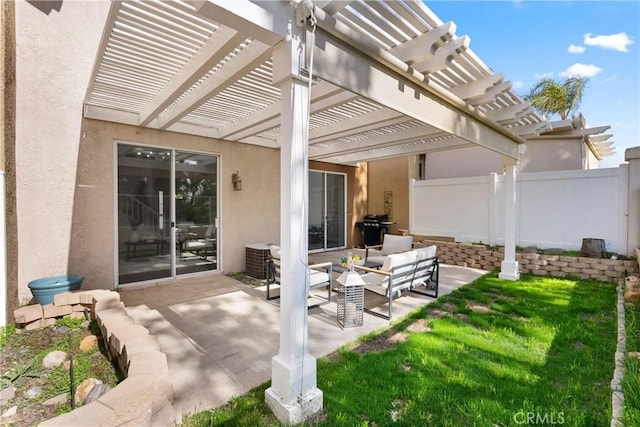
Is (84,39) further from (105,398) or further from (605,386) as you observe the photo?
(605,386)

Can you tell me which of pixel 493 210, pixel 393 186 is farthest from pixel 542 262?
pixel 393 186

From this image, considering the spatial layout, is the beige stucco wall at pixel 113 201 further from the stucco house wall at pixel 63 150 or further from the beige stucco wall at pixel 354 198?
the beige stucco wall at pixel 354 198

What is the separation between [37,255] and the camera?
4.52 meters

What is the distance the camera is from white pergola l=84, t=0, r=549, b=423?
7.39ft

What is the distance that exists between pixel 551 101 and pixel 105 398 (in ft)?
58.5

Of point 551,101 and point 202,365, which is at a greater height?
point 551,101

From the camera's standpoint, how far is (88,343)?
10.7 feet

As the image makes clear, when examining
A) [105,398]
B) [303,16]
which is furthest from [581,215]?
[105,398]

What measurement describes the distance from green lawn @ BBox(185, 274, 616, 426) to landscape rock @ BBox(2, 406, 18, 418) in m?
1.33

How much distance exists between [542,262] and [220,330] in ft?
22.5

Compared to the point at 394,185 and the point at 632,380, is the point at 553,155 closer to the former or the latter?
the point at 394,185

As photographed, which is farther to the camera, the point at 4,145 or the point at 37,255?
the point at 37,255

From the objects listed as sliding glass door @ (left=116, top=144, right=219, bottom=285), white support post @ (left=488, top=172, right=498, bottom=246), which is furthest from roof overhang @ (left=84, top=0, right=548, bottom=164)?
white support post @ (left=488, top=172, right=498, bottom=246)

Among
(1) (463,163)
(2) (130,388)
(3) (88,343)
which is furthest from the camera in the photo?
(1) (463,163)
